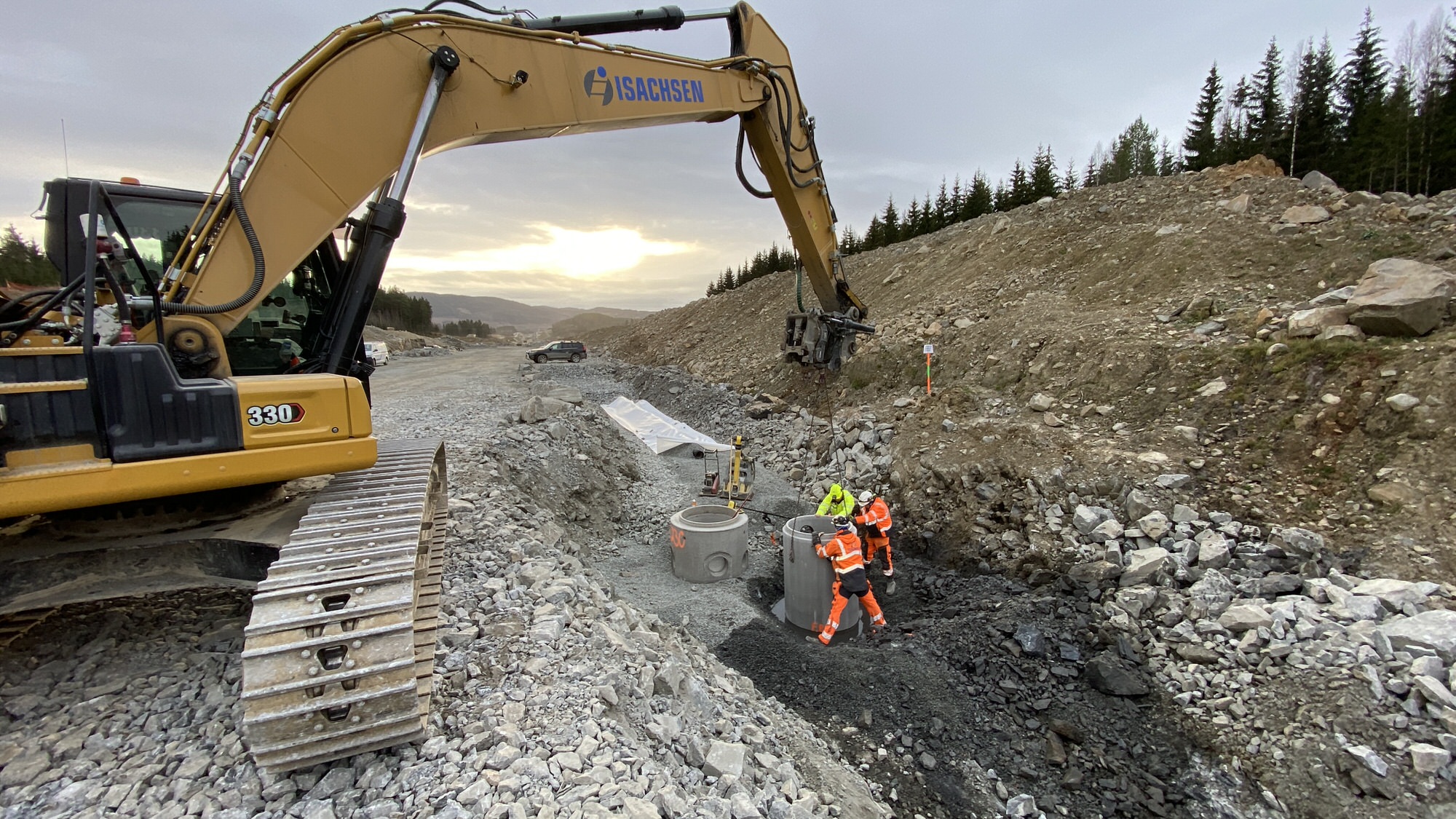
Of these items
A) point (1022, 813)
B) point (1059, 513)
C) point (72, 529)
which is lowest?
point (1022, 813)

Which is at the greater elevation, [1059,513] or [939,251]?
[939,251]

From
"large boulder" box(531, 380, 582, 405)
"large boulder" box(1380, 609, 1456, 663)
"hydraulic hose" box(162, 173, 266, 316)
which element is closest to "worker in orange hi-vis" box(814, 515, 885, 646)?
"large boulder" box(1380, 609, 1456, 663)

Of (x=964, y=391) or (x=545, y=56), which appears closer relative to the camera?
(x=545, y=56)

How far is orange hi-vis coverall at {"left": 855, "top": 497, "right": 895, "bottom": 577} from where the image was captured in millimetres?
6699

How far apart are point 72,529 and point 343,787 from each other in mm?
2037

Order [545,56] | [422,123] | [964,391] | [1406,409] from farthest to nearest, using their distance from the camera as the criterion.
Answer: [964,391], [1406,409], [545,56], [422,123]

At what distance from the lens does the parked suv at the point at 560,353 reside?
29.2 metres

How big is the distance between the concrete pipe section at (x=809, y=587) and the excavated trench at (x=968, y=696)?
189 mm

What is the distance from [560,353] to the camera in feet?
97.4

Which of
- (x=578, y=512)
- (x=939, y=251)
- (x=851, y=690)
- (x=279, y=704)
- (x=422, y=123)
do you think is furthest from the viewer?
(x=939, y=251)

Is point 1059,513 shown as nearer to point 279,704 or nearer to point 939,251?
point 279,704

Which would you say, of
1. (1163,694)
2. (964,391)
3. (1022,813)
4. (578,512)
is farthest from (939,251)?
(1022,813)

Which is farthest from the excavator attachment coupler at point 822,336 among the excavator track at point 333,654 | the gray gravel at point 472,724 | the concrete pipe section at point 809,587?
the excavator track at point 333,654

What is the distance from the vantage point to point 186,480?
107 inches
